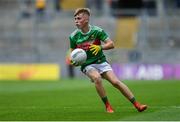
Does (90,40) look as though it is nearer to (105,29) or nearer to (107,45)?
(107,45)

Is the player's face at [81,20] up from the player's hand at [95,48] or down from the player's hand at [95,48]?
up

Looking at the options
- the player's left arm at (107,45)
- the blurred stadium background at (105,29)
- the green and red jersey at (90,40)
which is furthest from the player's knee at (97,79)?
the blurred stadium background at (105,29)

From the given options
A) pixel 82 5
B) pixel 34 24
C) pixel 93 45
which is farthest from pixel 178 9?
pixel 93 45

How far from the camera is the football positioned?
1389 cm

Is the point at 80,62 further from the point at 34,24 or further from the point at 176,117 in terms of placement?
the point at 34,24

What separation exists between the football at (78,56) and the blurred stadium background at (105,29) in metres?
24.7

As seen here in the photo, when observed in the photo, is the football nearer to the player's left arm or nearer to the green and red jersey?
the green and red jersey

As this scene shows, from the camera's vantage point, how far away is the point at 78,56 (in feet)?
45.5

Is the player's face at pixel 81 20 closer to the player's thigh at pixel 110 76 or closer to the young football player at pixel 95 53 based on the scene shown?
the young football player at pixel 95 53

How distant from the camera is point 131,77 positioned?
38.9 meters

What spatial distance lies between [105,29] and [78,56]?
111ft

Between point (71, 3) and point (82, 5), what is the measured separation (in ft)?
3.21

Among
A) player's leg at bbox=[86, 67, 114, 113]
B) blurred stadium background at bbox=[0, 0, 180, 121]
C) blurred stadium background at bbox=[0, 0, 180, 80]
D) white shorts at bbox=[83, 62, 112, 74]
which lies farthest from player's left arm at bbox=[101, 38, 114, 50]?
blurred stadium background at bbox=[0, 0, 180, 80]

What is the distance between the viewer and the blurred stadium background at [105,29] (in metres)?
40.2
